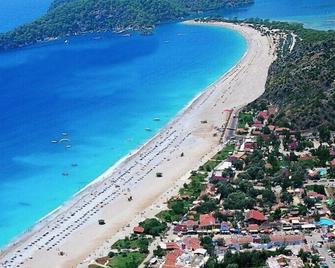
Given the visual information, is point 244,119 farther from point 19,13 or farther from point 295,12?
point 19,13

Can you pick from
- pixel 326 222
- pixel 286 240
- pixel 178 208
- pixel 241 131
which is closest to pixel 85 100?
pixel 241 131

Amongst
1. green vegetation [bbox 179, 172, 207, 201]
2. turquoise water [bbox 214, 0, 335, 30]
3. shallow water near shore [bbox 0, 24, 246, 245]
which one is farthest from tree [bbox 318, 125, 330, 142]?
turquoise water [bbox 214, 0, 335, 30]

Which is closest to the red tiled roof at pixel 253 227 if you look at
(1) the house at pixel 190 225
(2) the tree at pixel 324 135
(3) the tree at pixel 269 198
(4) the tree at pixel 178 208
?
(3) the tree at pixel 269 198

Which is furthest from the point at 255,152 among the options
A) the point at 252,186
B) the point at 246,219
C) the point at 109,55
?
the point at 109,55

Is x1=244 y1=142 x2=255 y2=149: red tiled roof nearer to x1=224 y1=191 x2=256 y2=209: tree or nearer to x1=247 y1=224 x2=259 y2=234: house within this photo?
x1=224 y1=191 x2=256 y2=209: tree

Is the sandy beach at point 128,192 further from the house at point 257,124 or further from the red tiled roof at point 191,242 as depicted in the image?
the red tiled roof at point 191,242

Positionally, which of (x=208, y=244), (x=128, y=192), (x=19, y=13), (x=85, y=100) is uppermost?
(x=208, y=244)
